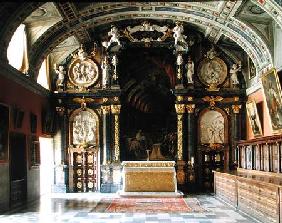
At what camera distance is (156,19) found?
18.8 meters

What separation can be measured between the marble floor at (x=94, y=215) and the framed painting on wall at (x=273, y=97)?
3.21 m

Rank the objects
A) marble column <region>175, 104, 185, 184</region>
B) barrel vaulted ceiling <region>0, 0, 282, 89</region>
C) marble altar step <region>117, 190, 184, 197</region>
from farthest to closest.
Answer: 1. marble column <region>175, 104, 185, 184</region>
2. marble altar step <region>117, 190, 184, 197</region>
3. barrel vaulted ceiling <region>0, 0, 282, 89</region>

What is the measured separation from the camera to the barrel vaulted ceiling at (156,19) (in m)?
15.6

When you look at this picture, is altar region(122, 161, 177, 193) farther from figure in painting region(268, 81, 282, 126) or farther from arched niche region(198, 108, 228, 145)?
figure in painting region(268, 81, 282, 126)

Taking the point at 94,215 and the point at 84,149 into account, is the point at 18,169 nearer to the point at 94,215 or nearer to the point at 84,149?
the point at 94,215

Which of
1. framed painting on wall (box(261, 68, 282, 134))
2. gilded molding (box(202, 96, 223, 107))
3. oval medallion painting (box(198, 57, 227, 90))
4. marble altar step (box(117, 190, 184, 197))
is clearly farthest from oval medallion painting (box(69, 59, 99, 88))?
framed painting on wall (box(261, 68, 282, 134))

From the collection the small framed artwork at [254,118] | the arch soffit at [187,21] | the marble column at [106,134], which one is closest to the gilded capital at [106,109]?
the marble column at [106,134]

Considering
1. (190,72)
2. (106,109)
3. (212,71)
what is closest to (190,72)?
(190,72)

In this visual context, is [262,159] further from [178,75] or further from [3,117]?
[3,117]

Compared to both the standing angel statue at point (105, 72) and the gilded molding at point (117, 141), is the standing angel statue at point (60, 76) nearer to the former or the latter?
the standing angel statue at point (105, 72)

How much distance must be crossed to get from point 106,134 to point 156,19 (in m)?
5.62

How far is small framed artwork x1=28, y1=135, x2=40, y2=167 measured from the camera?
54.6ft

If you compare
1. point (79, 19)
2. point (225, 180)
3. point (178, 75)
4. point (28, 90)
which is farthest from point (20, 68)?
point (225, 180)

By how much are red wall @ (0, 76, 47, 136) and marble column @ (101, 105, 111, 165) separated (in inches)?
109
